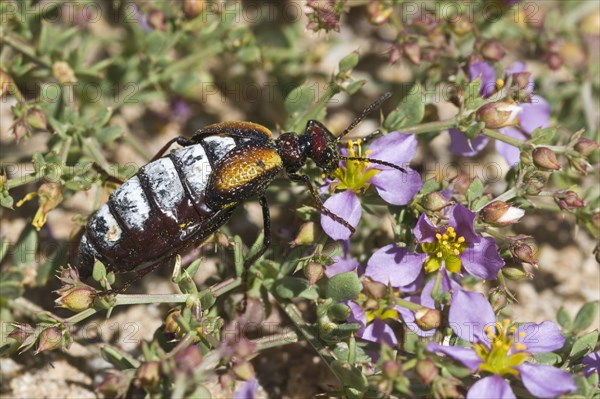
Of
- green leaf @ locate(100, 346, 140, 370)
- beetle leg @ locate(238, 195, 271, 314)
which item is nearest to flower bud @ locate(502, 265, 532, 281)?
beetle leg @ locate(238, 195, 271, 314)

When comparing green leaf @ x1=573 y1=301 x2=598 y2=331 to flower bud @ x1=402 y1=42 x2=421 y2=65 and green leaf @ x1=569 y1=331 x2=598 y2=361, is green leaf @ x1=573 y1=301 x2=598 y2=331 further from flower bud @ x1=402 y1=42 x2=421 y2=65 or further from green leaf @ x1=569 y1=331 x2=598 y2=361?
flower bud @ x1=402 y1=42 x2=421 y2=65

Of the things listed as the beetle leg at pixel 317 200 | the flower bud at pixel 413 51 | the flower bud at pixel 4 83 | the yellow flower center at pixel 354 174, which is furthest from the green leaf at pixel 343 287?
the flower bud at pixel 4 83

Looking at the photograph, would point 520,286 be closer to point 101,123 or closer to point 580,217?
point 580,217

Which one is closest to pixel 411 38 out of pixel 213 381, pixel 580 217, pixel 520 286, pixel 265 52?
pixel 265 52

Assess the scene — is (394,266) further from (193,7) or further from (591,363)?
(193,7)

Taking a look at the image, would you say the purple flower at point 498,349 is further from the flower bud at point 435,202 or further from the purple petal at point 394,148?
the purple petal at point 394,148
